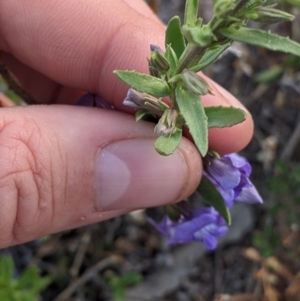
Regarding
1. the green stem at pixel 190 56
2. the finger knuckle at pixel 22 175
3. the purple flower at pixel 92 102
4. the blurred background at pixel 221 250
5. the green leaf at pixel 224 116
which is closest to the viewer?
the green stem at pixel 190 56

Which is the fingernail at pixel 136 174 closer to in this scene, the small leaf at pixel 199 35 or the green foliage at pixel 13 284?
the small leaf at pixel 199 35

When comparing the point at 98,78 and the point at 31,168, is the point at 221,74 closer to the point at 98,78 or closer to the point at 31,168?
the point at 98,78

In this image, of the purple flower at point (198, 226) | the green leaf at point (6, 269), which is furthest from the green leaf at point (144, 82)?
the green leaf at point (6, 269)

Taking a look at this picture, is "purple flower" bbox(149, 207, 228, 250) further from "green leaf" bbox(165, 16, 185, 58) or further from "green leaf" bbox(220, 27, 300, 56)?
"green leaf" bbox(220, 27, 300, 56)

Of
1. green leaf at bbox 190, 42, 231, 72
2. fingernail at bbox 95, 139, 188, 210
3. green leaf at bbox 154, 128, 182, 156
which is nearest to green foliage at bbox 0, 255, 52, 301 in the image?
fingernail at bbox 95, 139, 188, 210

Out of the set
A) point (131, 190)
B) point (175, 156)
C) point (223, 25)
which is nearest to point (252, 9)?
point (223, 25)

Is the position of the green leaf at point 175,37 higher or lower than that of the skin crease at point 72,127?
higher
